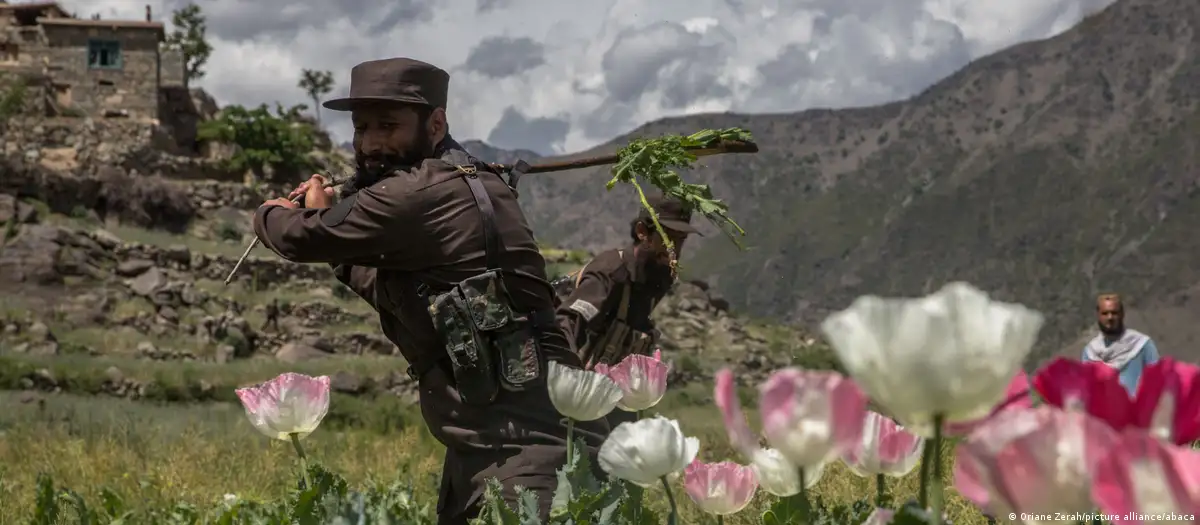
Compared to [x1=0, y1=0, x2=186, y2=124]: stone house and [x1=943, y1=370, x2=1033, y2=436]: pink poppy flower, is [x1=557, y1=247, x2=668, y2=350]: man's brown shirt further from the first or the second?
[x1=0, y1=0, x2=186, y2=124]: stone house

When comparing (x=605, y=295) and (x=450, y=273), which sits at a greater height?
(x=450, y=273)

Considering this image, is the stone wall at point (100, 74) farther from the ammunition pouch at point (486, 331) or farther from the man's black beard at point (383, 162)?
the ammunition pouch at point (486, 331)

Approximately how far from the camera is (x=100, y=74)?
132ft

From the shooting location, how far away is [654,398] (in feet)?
6.62

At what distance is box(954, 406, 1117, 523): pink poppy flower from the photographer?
0.72 m

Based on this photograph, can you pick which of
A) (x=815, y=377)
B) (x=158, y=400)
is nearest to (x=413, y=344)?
(x=815, y=377)

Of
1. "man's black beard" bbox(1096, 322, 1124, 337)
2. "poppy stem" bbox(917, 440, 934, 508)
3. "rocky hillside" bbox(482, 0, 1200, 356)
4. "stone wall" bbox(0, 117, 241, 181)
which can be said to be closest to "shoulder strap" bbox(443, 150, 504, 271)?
"poppy stem" bbox(917, 440, 934, 508)

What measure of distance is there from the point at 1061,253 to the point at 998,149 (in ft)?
128

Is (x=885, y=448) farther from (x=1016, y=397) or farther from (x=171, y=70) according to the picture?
(x=171, y=70)

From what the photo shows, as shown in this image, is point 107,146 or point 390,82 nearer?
point 390,82

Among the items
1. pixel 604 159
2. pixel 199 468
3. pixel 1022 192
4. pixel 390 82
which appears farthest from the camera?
pixel 1022 192

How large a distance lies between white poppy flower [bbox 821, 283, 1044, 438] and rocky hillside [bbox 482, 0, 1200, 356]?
99409 millimetres

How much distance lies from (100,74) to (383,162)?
1646 inches

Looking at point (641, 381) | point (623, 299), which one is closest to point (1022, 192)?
point (623, 299)
